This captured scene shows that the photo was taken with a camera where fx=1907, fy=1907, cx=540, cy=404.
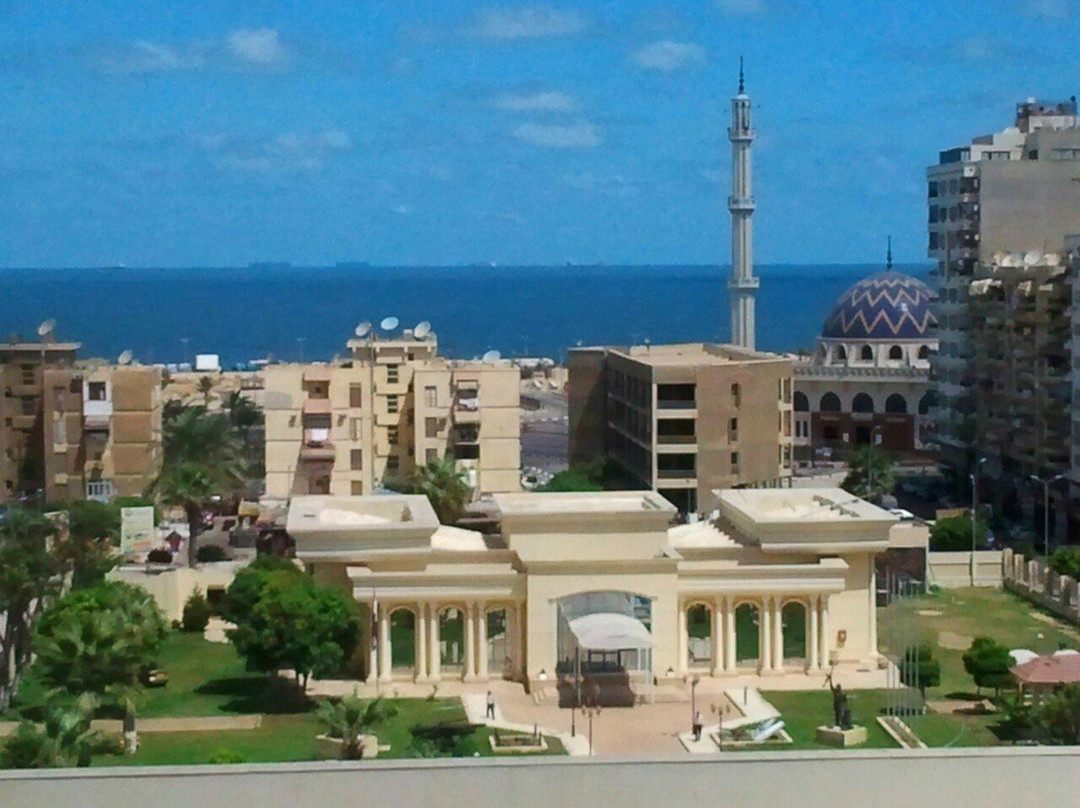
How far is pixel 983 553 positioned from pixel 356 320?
467 feet

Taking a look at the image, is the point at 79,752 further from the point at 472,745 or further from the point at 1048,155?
the point at 1048,155

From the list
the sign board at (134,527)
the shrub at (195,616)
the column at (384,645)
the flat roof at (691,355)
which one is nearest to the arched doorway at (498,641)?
the column at (384,645)

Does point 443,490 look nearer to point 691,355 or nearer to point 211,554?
point 211,554

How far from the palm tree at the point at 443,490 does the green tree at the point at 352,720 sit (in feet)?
57.0

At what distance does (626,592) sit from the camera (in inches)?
1222

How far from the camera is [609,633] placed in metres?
29.7

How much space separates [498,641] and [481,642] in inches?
54.1

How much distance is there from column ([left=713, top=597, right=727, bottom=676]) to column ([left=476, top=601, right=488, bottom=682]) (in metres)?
3.81

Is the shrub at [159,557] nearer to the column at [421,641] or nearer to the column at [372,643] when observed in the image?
the column at [372,643]

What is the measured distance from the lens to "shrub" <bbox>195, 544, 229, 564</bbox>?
4128cm

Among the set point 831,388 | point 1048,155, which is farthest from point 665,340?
point 1048,155

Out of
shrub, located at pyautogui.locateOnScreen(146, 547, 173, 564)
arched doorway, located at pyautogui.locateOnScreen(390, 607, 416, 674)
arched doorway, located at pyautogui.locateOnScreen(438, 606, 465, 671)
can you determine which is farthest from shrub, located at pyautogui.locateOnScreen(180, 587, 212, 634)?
arched doorway, located at pyautogui.locateOnScreen(438, 606, 465, 671)

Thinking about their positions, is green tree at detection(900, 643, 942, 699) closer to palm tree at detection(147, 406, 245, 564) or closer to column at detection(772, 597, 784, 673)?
column at detection(772, 597, 784, 673)

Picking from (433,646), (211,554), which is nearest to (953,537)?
(433,646)
